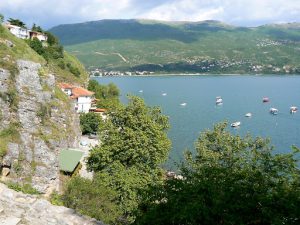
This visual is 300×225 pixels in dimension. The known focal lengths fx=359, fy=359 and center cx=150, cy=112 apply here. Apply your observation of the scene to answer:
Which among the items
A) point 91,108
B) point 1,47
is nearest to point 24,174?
point 1,47

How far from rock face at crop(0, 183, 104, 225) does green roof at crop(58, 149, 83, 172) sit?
91.5ft

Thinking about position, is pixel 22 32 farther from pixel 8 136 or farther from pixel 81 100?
pixel 8 136

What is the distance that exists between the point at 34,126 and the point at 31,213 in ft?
83.9

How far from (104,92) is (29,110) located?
7319cm

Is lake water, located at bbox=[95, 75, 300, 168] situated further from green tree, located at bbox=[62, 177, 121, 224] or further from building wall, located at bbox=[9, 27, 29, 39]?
building wall, located at bbox=[9, 27, 29, 39]

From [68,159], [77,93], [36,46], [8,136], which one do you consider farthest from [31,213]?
[77,93]

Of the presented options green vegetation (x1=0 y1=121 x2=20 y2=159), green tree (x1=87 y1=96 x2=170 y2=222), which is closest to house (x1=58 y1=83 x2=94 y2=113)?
green vegetation (x1=0 y1=121 x2=20 y2=159)

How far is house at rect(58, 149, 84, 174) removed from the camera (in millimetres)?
42656

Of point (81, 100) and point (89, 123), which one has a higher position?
point (81, 100)

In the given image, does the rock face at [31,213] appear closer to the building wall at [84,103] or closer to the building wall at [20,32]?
the building wall at [84,103]

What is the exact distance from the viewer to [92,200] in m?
26.3

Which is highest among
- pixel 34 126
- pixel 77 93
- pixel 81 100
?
pixel 34 126

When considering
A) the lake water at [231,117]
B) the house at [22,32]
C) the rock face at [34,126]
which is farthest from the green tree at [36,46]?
the lake water at [231,117]

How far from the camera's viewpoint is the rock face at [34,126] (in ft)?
109
